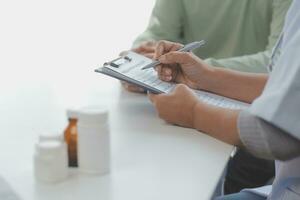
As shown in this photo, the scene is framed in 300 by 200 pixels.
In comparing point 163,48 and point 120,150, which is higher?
point 163,48

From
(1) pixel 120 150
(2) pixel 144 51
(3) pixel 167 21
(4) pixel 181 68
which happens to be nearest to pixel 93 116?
(1) pixel 120 150

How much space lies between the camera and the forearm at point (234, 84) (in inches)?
47.6

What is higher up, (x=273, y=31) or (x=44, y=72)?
(x=273, y=31)

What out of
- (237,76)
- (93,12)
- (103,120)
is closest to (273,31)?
(237,76)

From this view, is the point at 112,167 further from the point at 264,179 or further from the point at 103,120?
the point at 264,179

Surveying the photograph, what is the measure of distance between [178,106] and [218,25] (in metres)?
0.76

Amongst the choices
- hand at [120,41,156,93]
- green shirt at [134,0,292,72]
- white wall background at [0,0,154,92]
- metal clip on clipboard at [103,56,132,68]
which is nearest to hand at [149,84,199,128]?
metal clip on clipboard at [103,56,132,68]

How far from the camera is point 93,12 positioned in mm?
2115

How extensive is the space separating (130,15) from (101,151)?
1352 mm

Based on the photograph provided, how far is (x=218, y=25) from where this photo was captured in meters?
1.73

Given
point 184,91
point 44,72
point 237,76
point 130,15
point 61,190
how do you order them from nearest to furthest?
point 61,190, point 184,91, point 237,76, point 44,72, point 130,15

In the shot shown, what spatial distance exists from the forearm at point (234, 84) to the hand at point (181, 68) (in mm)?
17

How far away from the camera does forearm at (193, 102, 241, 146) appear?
92 centimetres

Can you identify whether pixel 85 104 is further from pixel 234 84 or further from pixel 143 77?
pixel 234 84
